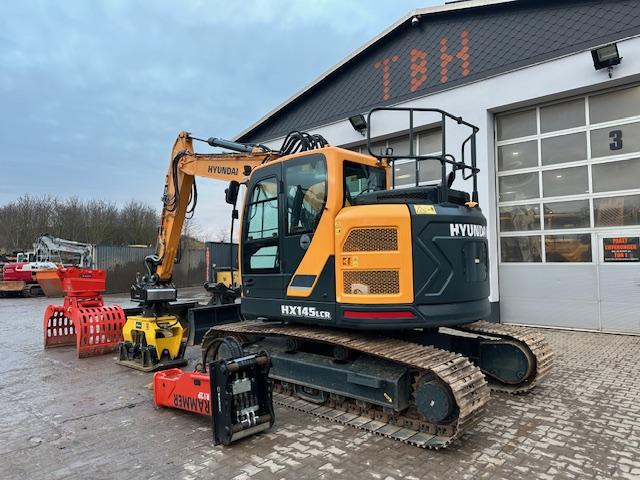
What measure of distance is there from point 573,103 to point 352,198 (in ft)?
26.3

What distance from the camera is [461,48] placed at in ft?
39.0

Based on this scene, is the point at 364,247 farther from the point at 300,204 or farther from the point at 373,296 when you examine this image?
the point at 300,204

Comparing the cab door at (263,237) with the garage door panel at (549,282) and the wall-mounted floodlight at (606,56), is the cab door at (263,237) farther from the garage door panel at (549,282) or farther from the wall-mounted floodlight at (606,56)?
the wall-mounted floodlight at (606,56)

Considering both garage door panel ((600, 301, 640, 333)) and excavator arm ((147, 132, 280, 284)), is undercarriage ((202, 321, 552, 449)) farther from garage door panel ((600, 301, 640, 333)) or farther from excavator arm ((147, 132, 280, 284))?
garage door panel ((600, 301, 640, 333))

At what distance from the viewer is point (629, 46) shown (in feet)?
31.1

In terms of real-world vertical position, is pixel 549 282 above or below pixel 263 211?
below

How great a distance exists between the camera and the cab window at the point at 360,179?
5363 millimetres

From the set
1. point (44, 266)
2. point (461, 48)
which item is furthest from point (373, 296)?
point (44, 266)

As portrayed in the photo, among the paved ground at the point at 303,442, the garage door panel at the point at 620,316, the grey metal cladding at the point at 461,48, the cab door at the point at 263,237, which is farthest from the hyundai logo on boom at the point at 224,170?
the garage door panel at the point at 620,316

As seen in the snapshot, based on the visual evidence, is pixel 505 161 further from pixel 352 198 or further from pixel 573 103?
pixel 352 198

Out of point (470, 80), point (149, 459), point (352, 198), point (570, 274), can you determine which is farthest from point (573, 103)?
point (149, 459)

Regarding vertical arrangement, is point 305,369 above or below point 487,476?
above

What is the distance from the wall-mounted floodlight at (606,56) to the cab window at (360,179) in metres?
6.71

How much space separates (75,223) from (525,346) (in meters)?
41.5
